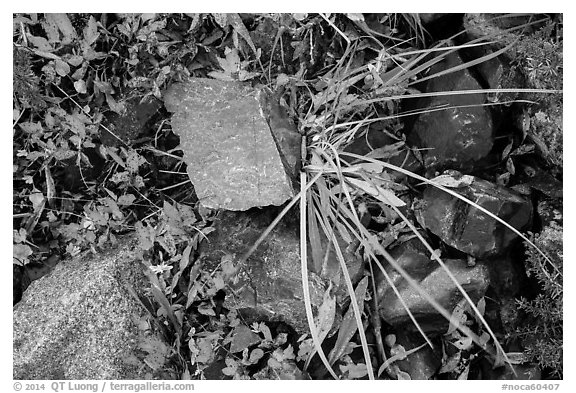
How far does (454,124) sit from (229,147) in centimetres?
81

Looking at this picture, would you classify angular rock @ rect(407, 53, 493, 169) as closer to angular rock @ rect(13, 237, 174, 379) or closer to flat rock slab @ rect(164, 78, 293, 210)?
flat rock slab @ rect(164, 78, 293, 210)

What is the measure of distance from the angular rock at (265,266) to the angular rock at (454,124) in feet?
1.72

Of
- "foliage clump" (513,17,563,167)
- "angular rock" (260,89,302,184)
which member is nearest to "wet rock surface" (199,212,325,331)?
"angular rock" (260,89,302,184)

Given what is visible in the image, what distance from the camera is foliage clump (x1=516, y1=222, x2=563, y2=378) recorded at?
6.66 ft

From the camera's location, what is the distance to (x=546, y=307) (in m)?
2.04

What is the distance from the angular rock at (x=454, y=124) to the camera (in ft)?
6.91

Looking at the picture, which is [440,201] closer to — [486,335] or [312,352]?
[486,335]

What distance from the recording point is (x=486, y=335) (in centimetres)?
211

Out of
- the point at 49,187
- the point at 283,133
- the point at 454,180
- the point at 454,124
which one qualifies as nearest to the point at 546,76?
the point at 454,124

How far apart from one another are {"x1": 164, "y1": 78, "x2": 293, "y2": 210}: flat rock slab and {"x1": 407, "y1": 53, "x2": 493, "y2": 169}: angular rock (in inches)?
22.1

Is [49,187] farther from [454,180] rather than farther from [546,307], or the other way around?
[546,307]

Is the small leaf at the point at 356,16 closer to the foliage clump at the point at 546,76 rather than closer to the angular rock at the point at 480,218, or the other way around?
the foliage clump at the point at 546,76

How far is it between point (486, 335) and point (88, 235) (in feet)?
4.92

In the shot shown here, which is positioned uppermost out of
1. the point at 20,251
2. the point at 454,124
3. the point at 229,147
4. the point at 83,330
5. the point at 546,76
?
the point at 546,76
